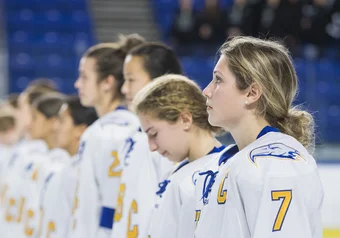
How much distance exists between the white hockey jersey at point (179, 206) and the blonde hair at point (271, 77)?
1.01 ft

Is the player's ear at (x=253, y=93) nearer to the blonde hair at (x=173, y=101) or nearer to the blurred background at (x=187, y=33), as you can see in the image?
the blonde hair at (x=173, y=101)

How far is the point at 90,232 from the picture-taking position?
3408mm

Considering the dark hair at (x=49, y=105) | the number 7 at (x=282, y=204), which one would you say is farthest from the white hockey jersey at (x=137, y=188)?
the dark hair at (x=49, y=105)

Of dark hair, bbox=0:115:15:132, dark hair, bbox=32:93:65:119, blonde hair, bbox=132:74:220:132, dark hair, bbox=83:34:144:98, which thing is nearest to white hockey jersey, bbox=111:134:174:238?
blonde hair, bbox=132:74:220:132

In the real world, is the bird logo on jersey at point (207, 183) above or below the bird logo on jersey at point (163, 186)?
above

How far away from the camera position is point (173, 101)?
2643 mm

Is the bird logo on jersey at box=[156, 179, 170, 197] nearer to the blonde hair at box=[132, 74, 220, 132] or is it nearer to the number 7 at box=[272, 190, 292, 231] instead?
the blonde hair at box=[132, 74, 220, 132]

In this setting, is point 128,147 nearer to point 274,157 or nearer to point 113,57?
point 113,57

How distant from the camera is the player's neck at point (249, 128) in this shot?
2102mm

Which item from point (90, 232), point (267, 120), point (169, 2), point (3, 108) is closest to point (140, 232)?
point (90, 232)

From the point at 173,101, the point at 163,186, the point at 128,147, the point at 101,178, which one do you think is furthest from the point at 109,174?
the point at 173,101

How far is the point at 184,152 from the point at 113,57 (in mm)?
1147

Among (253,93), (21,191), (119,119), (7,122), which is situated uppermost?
(253,93)

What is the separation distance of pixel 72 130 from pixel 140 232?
146 cm
